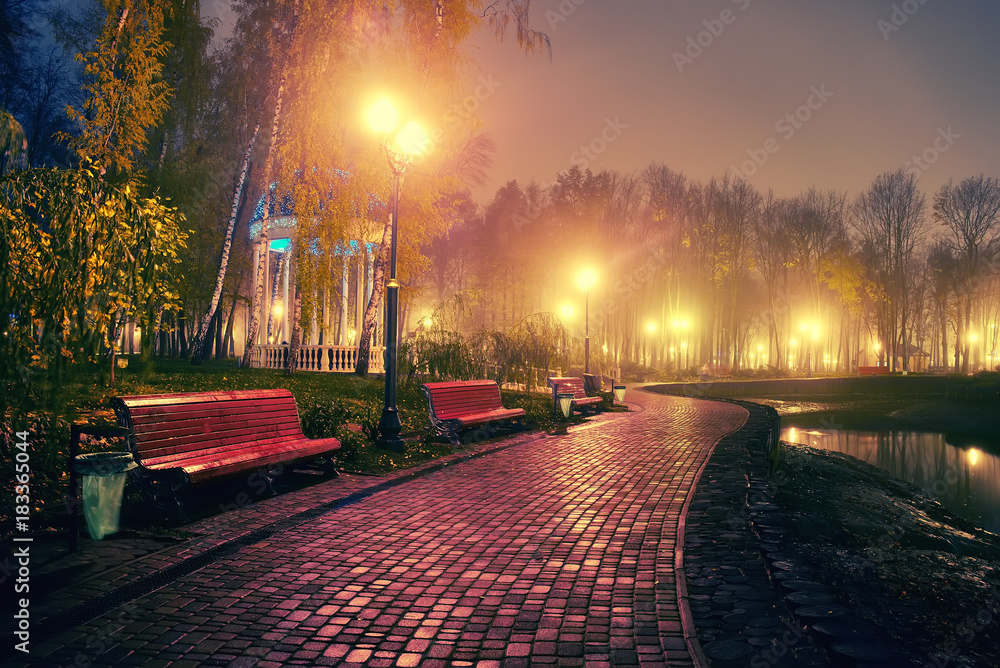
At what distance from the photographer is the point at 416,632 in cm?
344

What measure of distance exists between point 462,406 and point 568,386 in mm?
5914

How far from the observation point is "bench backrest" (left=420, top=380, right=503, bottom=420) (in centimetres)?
1082

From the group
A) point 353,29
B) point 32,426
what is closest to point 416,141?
point 32,426

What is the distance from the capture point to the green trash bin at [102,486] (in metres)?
4.89

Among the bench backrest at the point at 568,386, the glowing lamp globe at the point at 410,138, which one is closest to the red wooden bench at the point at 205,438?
the glowing lamp globe at the point at 410,138

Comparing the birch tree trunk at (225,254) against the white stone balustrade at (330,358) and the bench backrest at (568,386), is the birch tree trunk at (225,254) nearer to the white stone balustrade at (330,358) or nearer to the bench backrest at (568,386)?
the white stone balustrade at (330,358)

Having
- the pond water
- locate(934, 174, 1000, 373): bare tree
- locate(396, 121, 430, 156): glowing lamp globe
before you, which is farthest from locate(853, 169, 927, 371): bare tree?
locate(396, 121, 430, 156): glowing lamp globe

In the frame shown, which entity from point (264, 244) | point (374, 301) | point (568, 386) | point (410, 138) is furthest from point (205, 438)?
point (264, 244)

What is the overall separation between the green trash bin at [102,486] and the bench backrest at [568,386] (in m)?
11.1

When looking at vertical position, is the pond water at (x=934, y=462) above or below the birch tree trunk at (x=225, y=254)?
below

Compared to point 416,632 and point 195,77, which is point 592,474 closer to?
point 416,632

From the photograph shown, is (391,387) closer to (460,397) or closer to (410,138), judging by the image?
(460,397)

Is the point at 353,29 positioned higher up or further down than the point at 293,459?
higher up

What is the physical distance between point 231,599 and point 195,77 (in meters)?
18.9
